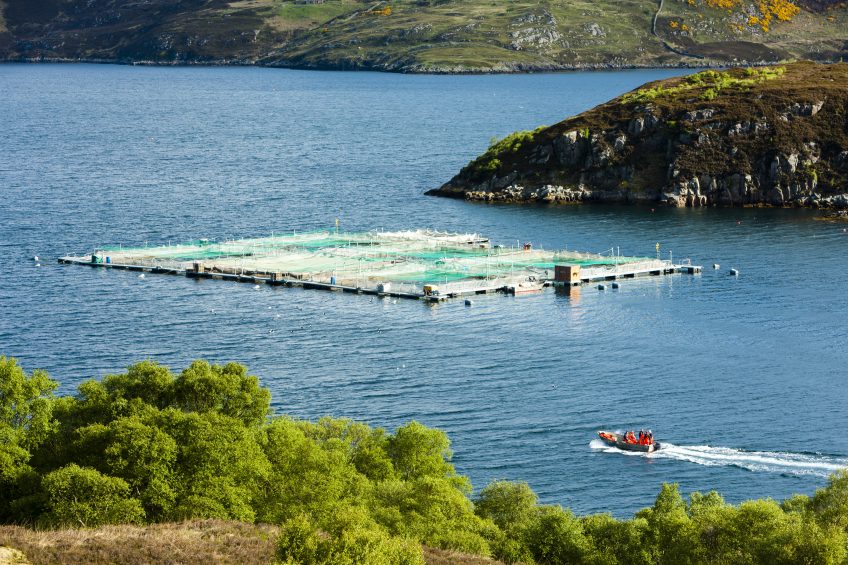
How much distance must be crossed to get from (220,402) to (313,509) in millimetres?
13133

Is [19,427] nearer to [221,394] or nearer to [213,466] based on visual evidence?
[221,394]

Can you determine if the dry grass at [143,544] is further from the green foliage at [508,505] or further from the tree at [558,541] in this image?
the green foliage at [508,505]

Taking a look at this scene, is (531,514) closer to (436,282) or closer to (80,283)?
(436,282)

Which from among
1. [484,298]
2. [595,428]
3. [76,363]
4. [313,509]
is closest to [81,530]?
[313,509]

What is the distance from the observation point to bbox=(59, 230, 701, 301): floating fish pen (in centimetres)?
17075

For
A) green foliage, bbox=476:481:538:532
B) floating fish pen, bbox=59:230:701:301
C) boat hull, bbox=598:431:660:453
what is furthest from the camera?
floating fish pen, bbox=59:230:701:301

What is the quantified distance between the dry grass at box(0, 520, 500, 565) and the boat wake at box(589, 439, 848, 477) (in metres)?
38.0

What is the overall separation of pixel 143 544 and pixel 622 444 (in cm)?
5075

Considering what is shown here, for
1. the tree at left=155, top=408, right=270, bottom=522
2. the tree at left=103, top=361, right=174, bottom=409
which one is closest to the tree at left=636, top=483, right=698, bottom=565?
the tree at left=155, top=408, right=270, bottom=522

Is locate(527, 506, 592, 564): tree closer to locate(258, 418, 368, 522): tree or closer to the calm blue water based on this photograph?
locate(258, 418, 368, 522): tree

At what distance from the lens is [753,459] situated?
105875 millimetres

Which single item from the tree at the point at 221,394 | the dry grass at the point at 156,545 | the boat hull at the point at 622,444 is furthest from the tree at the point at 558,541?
the boat hull at the point at 622,444

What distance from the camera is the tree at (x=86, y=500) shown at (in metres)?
73.9

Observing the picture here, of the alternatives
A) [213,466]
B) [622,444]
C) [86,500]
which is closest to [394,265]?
[622,444]
